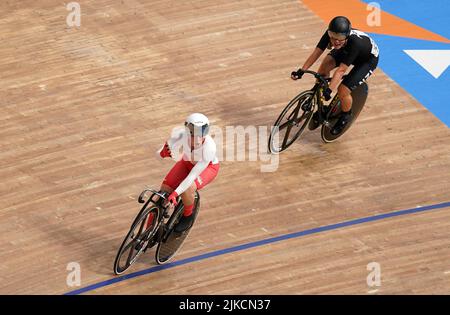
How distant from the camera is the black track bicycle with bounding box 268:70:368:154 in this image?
910 cm

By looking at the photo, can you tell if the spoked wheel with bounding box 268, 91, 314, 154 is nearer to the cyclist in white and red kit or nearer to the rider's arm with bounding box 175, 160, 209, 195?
the cyclist in white and red kit

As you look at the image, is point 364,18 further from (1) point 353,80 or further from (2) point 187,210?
(2) point 187,210

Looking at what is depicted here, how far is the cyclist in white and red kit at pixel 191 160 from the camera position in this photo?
23.6 feet

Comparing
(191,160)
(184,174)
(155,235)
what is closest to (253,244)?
(155,235)

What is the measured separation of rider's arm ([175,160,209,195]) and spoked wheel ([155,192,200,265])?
0.38 m

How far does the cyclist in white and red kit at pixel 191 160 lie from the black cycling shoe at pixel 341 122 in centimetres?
218

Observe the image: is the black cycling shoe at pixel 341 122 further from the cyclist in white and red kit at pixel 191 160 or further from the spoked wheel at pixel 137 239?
the spoked wheel at pixel 137 239

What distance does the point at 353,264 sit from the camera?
313 inches

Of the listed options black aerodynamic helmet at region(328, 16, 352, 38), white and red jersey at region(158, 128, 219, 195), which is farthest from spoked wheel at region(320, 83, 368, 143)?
white and red jersey at region(158, 128, 219, 195)

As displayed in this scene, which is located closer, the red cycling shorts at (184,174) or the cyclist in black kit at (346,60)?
the red cycling shorts at (184,174)

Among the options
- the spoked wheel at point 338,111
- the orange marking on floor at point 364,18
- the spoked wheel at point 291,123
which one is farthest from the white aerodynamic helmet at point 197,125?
the orange marking on floor at point 364,18

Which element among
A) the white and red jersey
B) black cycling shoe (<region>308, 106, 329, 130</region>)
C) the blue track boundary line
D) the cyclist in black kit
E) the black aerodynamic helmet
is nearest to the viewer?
the white and red jersey
